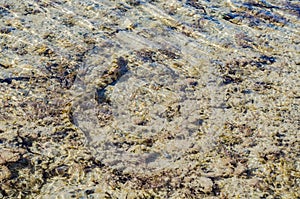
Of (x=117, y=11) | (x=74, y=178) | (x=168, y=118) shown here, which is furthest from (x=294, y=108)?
(x=117, y=11)

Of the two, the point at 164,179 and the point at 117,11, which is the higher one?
the point at 117,11

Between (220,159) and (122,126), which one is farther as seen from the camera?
(122,126)

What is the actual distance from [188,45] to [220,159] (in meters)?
2.17

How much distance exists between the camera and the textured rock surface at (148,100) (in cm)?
351

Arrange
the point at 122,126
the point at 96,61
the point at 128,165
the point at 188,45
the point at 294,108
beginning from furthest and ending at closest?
the point at 188,45 < the point at 96,61 < the point at 294,108 < the point at 122,126 < the point at 128,165

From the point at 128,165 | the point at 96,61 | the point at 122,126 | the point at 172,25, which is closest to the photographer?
the point at 128,165

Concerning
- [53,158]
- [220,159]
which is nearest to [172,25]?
[220,159]

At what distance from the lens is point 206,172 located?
3.64 metres

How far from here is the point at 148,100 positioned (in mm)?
4434

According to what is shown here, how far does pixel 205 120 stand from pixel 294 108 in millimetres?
1113

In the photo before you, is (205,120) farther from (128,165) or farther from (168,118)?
(128,165)

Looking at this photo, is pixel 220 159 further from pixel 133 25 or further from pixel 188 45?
pixel 133 25

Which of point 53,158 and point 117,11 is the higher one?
point 117,11

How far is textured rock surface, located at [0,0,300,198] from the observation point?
3510 millimetres
